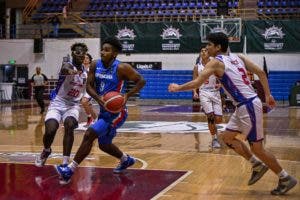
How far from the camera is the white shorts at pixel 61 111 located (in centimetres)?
767

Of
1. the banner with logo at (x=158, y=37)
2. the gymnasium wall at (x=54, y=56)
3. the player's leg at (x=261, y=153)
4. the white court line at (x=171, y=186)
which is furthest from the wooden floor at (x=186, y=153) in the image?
the gymnasium wall at (x=54, y=56)

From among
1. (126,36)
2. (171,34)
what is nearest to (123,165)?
(171,34)

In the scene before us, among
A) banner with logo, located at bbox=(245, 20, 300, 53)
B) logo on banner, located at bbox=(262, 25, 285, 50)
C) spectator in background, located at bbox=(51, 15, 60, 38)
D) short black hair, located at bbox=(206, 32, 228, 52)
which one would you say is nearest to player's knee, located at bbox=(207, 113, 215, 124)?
short black hair, located at bbox=(206, 32, 228, 52)

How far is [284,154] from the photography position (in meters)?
9.61

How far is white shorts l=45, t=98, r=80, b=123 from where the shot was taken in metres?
7.67

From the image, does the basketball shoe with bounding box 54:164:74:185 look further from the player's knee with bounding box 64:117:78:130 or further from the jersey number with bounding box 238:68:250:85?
the jersey number with bounding box 238:68:250:85

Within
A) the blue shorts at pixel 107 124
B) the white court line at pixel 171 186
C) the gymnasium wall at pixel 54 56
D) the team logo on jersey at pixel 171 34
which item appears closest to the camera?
the white court line at pixel 171 186

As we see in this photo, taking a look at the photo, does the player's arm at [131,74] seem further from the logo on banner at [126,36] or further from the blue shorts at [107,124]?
the logo on banner at [126,36]

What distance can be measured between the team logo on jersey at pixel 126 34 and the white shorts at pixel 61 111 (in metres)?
21.0

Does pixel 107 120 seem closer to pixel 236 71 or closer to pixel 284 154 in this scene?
pixel 236 71

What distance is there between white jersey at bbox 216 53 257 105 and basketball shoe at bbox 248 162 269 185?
2.84 feet

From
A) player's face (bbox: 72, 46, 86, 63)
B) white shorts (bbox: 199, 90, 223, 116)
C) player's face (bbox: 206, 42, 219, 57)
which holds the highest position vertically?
player's face (bbox: 206, 42, 219, 57)

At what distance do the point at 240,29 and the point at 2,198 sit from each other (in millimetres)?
20450

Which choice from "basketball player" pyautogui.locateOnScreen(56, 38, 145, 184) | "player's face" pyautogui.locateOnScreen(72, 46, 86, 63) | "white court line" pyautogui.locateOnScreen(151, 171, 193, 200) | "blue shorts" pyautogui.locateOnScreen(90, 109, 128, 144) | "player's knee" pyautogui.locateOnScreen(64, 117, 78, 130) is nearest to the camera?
"white court line" pyautogui.locateOnScreen(151, 171, 193, 200)
